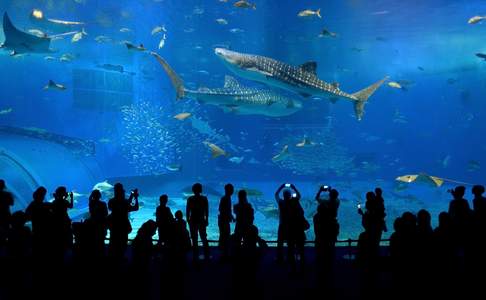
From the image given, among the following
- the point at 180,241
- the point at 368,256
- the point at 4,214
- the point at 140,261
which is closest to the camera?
the point at 140,261

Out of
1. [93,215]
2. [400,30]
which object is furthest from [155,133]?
[93,215]

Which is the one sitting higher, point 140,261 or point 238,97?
point 238,97

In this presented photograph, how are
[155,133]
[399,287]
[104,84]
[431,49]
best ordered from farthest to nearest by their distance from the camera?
[155,133], [431,49], [104,84], [399,287]

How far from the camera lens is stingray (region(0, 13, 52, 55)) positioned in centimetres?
934

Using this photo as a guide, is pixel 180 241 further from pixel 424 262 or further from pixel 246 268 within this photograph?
pixel 424 262

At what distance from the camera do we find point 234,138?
90.3ft

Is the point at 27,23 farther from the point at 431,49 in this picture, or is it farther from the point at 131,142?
the point at 431,49

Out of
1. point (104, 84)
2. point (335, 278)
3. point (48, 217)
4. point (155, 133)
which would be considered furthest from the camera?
point (155, 133)

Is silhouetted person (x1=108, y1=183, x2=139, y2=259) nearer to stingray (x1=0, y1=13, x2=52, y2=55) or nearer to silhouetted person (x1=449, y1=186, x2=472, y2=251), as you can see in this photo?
silhouetted person (x1=449, y1=186, x2=472, y2=251)

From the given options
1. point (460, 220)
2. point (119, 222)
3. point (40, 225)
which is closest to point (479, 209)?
point (460, 220)

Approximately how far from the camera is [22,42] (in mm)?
9656

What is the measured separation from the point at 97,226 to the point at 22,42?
312 inches

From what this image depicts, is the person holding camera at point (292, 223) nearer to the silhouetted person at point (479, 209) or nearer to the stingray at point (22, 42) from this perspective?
the silhouetted person at point (479, 209)

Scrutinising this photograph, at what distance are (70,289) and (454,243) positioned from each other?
14.2 ft
